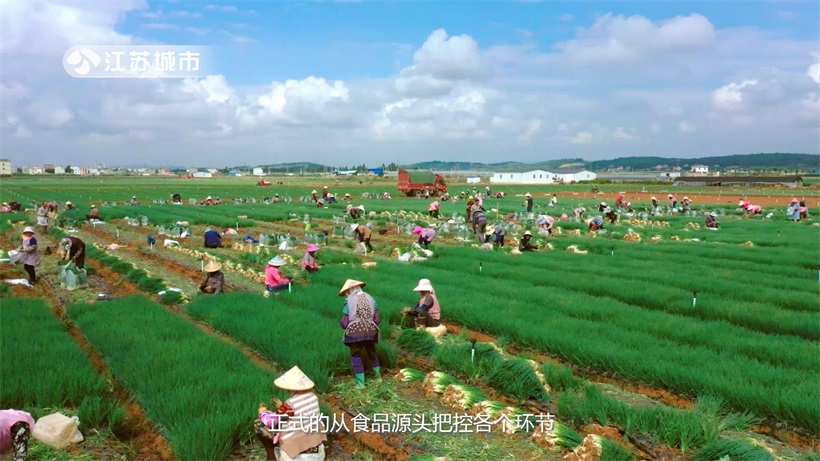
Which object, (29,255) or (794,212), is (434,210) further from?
(29,255)

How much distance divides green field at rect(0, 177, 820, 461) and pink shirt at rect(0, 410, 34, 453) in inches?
31.6

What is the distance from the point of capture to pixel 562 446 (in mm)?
4980

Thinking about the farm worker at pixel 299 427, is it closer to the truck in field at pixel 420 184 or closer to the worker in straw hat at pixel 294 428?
the worker in straw hat at pixel 294 428

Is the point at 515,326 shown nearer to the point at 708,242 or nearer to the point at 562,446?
the point at 562,446

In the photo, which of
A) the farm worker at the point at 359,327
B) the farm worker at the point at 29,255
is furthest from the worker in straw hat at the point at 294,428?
the farm worker at the point at 29,255

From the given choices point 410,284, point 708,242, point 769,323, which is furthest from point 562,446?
point 708,242

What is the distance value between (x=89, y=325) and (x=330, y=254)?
738 centimetres

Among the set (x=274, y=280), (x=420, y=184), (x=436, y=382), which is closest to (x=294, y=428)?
(x=436, y=382)

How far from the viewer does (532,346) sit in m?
7.66

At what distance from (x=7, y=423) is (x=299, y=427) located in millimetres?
2525

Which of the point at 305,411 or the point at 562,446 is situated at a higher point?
the point at 305,411

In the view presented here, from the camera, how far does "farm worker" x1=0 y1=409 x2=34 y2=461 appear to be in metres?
4.69

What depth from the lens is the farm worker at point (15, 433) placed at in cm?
469

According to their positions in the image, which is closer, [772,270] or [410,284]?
[410,284]
